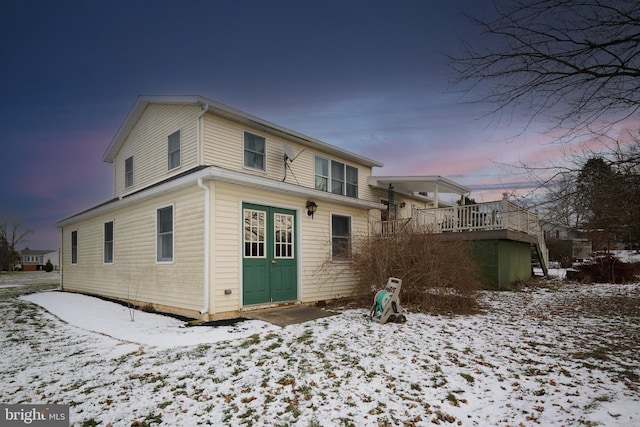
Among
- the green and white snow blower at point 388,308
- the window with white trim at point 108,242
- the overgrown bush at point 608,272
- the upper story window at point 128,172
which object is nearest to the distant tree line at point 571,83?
the green and white snow blower at point 388,308

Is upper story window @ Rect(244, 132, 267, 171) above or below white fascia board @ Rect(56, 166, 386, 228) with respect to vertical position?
above

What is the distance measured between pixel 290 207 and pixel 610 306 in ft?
29.7

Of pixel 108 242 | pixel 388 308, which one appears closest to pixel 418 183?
pixel 388 308

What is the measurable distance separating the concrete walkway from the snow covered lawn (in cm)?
37

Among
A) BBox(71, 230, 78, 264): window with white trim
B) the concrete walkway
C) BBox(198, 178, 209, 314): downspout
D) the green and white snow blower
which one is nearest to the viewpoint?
the green and white snow blower

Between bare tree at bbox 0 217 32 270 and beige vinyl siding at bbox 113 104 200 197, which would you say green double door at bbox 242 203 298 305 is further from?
bare tree at bbox 0 217 32 270

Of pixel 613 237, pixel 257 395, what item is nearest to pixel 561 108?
pixel 613 237

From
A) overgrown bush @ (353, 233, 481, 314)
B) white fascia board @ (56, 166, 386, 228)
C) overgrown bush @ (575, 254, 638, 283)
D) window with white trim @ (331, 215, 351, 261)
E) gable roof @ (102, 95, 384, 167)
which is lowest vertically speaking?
overgrown bush @ (575, 254, 638, 283)

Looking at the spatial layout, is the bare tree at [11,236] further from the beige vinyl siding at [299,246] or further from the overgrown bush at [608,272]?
the overgrown bush at [608,272]

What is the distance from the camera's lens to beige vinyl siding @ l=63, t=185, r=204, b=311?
7.83 meters

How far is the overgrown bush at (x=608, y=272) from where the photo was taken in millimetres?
15445

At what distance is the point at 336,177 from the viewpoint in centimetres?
1316

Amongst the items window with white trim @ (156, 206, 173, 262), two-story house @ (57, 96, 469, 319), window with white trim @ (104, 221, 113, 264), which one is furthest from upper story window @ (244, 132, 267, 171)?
window with white trim @ (104, 221, 113, 264)

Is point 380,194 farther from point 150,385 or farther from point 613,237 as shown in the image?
point 150,385
